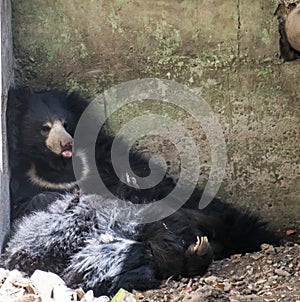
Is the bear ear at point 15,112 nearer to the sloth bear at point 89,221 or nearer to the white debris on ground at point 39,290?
the sloth bear at point 89,221

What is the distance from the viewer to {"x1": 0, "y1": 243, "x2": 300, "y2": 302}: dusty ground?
3.53 metres

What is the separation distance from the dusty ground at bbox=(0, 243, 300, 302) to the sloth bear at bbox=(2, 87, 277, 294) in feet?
0.29

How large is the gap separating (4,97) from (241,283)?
139 centimetres

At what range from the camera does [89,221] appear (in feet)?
13.6

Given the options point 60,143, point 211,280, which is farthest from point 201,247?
point 60,143

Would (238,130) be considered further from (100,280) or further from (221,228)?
(100,280)

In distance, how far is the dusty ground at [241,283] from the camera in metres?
3.53

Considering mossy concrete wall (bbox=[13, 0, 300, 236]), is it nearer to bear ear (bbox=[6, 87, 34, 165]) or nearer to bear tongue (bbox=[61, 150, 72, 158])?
bear ear (bbox=[6, 87, 34, 165])

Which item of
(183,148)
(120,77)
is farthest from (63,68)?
(183,148)

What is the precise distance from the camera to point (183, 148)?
457 centimetres

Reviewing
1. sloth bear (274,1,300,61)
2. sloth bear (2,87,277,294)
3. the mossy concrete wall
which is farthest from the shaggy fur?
sloth bear (274,1,300,61)

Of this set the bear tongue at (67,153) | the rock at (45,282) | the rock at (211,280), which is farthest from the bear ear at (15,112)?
the rock at (211,280)

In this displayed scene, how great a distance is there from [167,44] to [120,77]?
0.94ft

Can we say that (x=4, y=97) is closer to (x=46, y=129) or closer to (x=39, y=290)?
(x=46, y=129)
